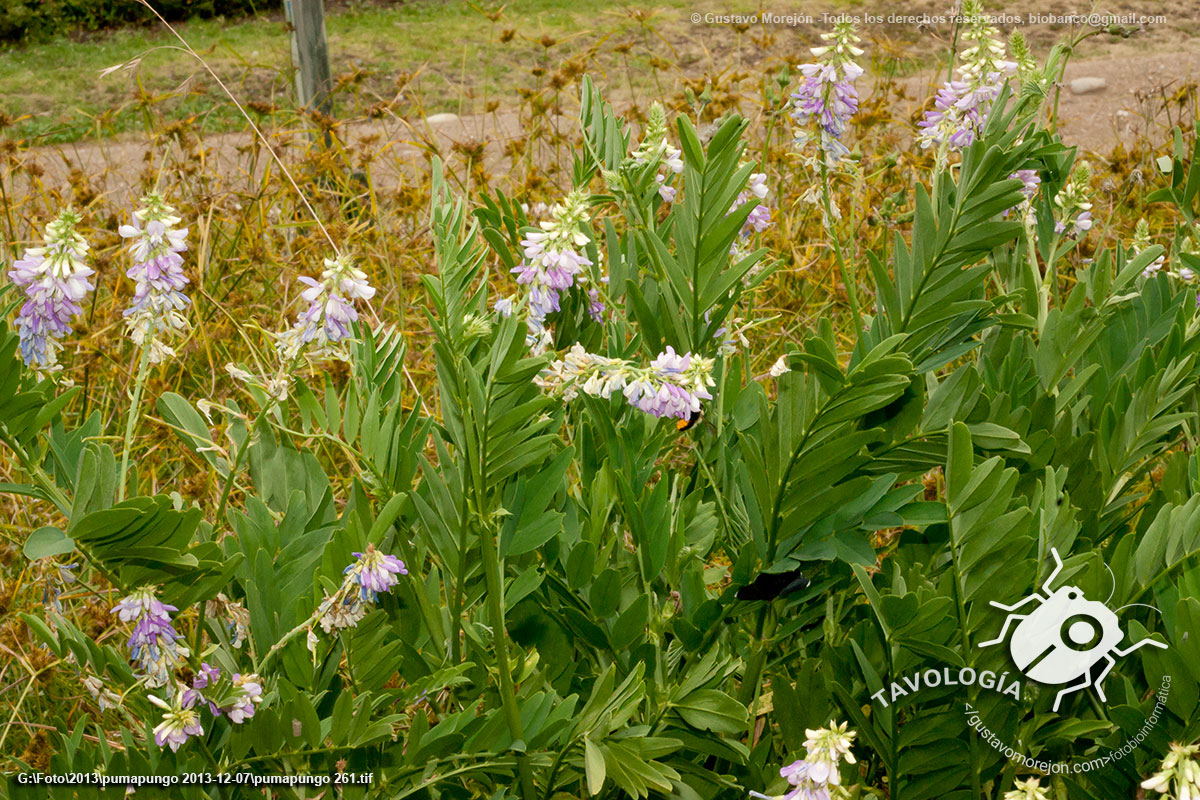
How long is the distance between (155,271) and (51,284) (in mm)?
105

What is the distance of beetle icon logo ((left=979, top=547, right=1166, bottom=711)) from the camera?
45.1 inches

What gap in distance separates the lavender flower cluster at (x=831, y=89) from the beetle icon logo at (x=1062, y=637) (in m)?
0.71

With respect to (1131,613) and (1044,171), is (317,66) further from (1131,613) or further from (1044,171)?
(1131,613)

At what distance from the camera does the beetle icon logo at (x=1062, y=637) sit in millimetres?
1145

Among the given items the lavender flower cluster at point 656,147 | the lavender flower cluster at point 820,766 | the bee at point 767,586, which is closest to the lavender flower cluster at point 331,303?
the lavender flower cluster at point 656,147

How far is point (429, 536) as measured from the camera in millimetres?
1228

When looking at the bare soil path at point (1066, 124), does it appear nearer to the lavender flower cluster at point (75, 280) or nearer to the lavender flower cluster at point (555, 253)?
the lavender flower cluster at point (75, 280)

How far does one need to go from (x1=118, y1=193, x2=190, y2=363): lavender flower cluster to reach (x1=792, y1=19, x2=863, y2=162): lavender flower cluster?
2.75 ft

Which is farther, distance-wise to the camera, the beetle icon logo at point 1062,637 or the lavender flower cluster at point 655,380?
the beetle icon logo at point 1062,637

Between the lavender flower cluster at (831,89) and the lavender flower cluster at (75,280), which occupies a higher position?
the lavender flower cluster at (831,89)

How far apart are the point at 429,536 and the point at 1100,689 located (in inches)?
28.2

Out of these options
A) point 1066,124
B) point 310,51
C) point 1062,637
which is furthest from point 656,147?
point 1066,124

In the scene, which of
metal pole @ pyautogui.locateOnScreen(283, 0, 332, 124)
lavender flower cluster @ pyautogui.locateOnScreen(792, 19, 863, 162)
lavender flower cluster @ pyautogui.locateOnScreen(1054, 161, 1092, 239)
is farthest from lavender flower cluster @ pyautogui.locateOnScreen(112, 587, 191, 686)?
metal pole @ pyautogui.locateOnScreen(283, 0, 332, 124)

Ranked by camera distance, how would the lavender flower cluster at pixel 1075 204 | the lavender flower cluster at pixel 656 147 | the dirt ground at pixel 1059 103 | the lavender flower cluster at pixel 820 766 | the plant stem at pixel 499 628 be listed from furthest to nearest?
the dirt ground at pixel 1059 103, the lavender flower cluster at pixel 1075 204, the lavender flower cluster at pixel 656 147, the plant stem at pixel 499 628, the lavender flower cluster at pixel 820 766
